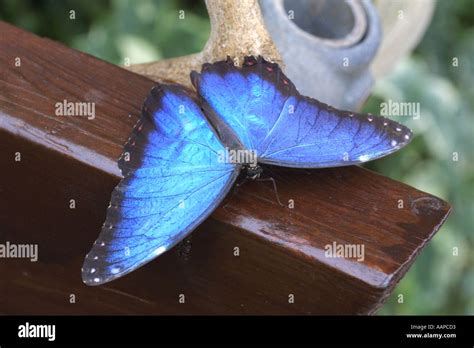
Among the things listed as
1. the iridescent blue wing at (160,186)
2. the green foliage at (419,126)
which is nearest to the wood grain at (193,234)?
the iridescent blue wing at (160,186)

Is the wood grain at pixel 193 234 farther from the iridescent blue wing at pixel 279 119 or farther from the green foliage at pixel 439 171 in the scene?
the green foliage at pixel 439 171

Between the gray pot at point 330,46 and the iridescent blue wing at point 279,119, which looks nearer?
the iridescent blue wing at point 279,119

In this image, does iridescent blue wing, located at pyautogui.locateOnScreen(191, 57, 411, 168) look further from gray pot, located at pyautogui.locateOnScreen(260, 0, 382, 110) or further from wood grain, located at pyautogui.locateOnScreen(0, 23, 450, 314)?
gray pot, located at pyautogui.locateOnScreen(260, 0, 382, 110)

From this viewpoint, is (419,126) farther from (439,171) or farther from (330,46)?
(330,46)
